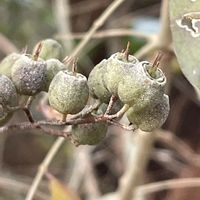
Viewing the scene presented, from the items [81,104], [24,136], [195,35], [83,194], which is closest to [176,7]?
→ [195,35]

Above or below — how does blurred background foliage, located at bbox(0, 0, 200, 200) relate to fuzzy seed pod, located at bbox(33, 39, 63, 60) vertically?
below

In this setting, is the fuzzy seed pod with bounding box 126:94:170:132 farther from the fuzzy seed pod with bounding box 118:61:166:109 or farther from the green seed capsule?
the green seed capsule

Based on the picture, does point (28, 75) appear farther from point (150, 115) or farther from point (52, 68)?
point (150, 115)

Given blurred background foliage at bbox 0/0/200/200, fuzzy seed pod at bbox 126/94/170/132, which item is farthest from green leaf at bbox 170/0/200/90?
blurred background foliage at bbox 0/0/200/200

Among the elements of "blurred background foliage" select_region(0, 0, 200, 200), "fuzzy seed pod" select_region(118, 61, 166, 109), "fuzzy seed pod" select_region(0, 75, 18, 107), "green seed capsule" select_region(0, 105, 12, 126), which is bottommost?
"blurred background foliage" select_region(0, 0, 200, 200)

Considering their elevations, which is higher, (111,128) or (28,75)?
(28,75)

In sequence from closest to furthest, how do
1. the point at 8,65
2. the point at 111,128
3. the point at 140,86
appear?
the point at 140,86, the point at 8,65, the point at 111,128

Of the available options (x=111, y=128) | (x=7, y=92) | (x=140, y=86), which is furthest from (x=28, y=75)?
(x=111, y=128)
